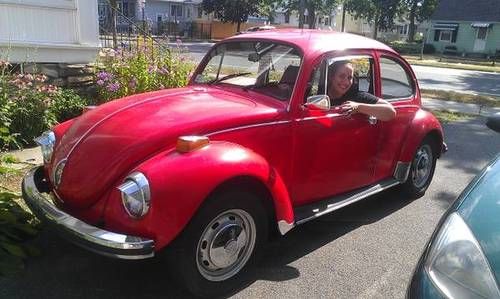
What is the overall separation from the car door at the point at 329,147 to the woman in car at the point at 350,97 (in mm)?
67

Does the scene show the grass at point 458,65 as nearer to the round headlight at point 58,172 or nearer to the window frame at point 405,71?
the window frame at point 405,71

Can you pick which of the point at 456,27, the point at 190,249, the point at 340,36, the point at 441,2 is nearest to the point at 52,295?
the point at 190,249

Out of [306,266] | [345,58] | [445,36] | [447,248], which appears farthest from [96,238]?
[445,36]

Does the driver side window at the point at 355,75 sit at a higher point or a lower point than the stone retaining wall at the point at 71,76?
Result: higher

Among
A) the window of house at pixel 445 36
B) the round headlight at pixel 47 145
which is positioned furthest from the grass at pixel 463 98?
the window of house at pixel 445 36

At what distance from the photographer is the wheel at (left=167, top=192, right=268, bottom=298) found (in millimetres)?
3049

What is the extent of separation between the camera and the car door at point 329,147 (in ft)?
12.7

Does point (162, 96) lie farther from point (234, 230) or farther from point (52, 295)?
point (52, 295)

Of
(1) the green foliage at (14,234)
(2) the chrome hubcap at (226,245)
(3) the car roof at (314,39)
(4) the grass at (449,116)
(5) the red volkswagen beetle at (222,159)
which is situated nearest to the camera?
(5) the red volkswagen beetle at (222,159)

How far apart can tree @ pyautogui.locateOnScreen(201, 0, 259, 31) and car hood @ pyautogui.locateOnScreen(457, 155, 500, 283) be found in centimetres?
4442

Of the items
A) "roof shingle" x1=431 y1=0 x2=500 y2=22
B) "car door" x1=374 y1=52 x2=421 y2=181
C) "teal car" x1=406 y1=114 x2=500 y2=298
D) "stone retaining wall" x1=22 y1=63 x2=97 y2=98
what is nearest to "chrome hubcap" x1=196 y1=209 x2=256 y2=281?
"teal car" x1=406 y1=114 x2=500 y2=298

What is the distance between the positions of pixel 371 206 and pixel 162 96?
8.37ft

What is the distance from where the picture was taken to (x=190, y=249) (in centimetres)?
304

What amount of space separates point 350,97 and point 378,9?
60.5 m
